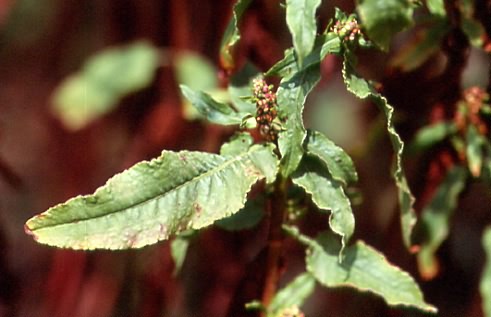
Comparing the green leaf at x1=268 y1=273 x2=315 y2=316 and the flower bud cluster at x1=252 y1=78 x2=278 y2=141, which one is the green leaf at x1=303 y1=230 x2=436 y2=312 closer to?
the green leaf at x1=268 y1=273 x2=315 y2=316

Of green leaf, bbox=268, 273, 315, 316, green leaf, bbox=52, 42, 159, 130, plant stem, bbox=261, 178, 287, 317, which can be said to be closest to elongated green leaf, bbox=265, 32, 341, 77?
plant stem, bbox=261, 178, 287, 317

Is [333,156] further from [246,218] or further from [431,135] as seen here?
[431,135]

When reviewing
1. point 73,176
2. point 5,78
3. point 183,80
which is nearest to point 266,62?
point 183,80

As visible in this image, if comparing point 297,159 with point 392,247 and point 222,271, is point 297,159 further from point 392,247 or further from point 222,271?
point 222,271

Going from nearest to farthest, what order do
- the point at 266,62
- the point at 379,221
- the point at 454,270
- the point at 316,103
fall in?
the point at 266,62
the point at 454,270
the point at 379,221
the point at 316,103

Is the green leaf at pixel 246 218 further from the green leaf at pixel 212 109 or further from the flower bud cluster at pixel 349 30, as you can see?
the flower bud cluster at pixel 349 30
